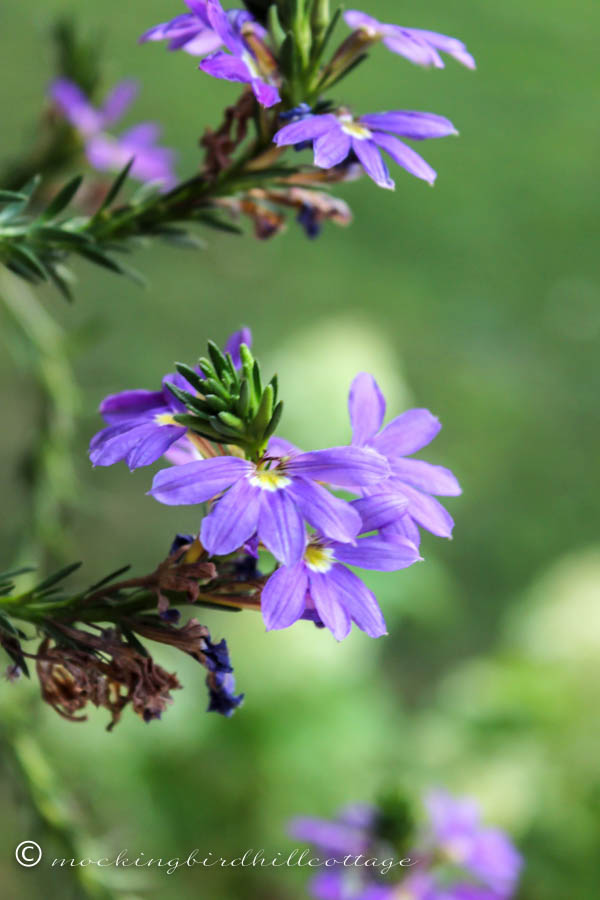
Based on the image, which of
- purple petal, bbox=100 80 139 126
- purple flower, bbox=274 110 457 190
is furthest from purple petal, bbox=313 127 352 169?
purple petal, bbox=100 80 139 126

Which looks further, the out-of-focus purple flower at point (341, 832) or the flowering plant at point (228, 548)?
the out-of-focus purple flower at point (341, 832)

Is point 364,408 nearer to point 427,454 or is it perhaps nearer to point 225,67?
point 225,67

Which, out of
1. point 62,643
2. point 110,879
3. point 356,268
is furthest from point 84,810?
point 356,268

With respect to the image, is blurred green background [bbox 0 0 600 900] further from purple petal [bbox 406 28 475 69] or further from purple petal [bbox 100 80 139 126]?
purple petal [bbox 406 28 475 69]

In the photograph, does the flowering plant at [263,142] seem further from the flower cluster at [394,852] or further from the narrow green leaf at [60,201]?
the flower cluster at [394,852]

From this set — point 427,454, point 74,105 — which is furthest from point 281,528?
point 427,454

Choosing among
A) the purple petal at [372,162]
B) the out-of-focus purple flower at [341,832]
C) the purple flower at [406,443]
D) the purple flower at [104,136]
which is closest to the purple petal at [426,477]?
the purple flower at [406,443]
